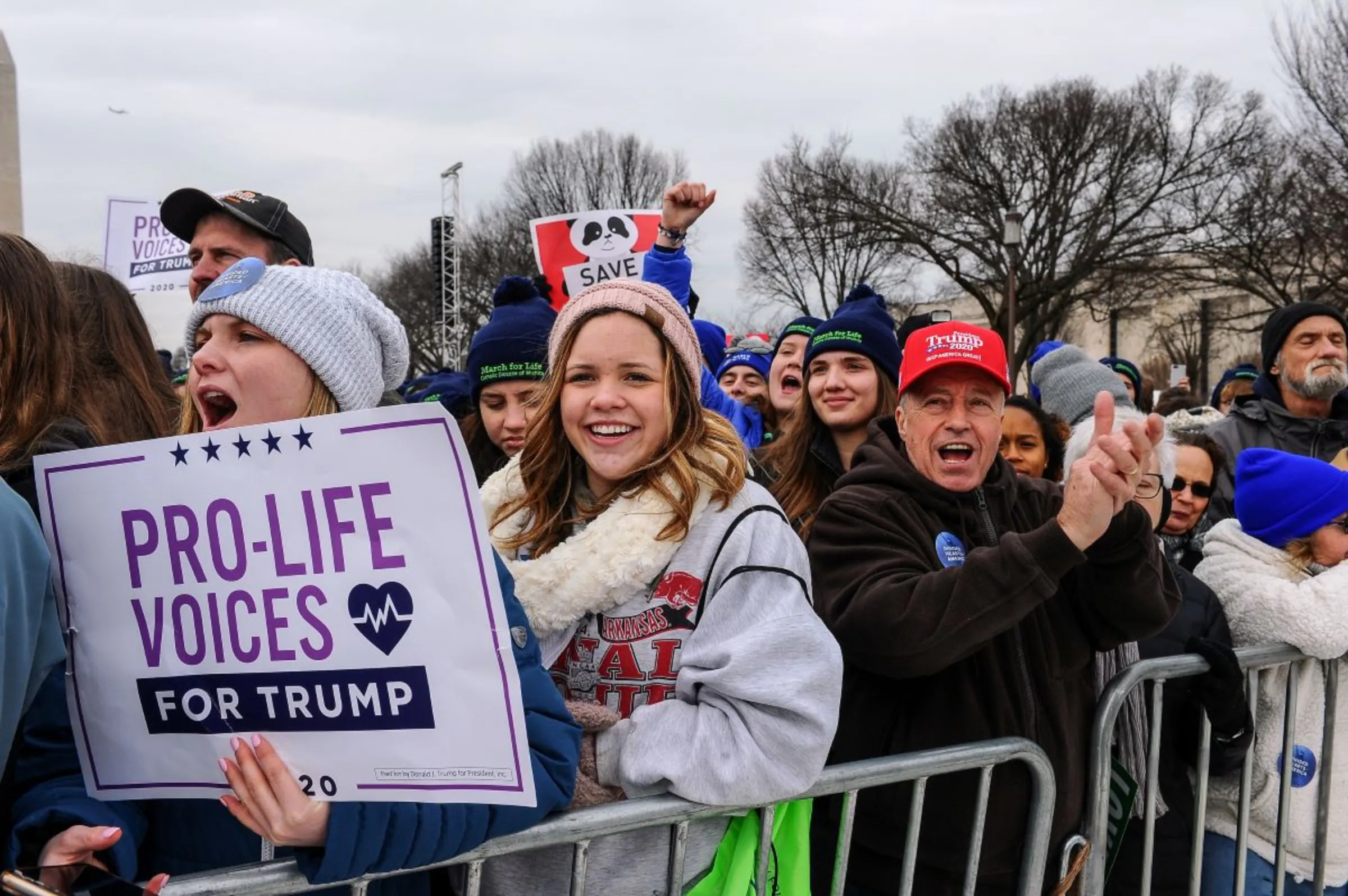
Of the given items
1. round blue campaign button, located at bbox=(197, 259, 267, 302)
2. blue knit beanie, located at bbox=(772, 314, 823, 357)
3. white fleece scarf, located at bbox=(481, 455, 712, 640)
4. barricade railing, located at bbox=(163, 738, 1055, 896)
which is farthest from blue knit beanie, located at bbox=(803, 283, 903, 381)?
round blue campaign button, located at bbox=(197, 259, 267, 302)

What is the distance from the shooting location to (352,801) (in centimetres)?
150

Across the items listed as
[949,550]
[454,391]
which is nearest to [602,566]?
[949,550]

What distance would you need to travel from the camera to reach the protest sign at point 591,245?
5621 mm

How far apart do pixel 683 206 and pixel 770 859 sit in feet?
7.33

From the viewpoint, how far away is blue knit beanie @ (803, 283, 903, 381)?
3771 mm

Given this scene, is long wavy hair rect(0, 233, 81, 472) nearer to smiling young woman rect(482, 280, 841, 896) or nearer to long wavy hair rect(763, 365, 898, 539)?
smiling young woman rect(482, 280, 841, 896)

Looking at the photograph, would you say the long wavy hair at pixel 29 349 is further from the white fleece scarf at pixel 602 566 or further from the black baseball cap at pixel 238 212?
the black baseball cap at pixel 238 212

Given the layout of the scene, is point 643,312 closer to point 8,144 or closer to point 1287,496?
point 1287,496

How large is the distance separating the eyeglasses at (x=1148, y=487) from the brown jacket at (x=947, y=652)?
2.33 feet

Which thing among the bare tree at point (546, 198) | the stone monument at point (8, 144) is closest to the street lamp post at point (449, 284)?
the bare tree at point (546, 198)

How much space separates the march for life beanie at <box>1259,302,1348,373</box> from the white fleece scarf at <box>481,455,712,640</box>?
14.5 feet

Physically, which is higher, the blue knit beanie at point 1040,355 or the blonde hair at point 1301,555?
the blue knit beanie at point 1040,355

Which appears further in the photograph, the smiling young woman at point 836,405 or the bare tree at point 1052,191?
the bare tree at point 1052,191

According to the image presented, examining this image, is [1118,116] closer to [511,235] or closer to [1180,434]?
[511,235]
